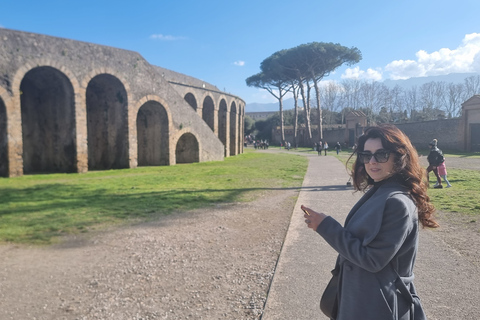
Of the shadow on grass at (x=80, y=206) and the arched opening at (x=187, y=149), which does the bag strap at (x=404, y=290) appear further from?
the arched opening at (x=187, y=149)

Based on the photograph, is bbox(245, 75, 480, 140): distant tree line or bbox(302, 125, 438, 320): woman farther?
bbox(245, 75, 480, 140): distant tree line

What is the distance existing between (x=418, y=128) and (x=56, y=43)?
96.6ft

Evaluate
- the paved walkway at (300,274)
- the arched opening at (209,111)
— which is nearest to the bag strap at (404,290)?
the paved walkway at (300,274)

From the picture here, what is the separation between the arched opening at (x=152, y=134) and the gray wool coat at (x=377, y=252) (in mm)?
A: 15928

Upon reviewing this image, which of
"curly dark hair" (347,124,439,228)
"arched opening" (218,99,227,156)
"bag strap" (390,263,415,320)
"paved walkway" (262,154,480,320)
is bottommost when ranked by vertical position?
"paved walkway" (262,154,480,320)

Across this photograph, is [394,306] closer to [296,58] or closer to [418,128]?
[418,128]

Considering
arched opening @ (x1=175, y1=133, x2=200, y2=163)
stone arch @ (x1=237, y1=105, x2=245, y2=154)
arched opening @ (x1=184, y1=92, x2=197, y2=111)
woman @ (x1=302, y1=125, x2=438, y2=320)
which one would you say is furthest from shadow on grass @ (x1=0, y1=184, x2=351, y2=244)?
stone arch @ (x1=237, y1=105, x2=245, y2=154)

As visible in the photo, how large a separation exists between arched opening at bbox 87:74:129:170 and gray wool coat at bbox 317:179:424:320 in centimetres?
1502

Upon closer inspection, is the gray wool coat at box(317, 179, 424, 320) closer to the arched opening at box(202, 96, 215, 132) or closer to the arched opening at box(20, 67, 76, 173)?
the arched opening at box(20, 67, 76, 173)

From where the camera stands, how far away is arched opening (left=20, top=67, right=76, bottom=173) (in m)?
13.6

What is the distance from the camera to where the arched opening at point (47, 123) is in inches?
537

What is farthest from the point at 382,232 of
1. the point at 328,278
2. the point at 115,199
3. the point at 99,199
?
the point at 99,199

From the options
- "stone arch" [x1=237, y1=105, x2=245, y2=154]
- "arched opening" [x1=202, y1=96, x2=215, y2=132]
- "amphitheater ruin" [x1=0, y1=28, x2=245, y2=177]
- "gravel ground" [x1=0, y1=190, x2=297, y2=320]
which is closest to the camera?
"gravel ground" [x1=0, y1=190, x2=297, y2=320]

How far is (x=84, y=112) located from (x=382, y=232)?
14337mm
